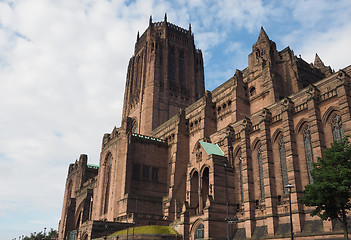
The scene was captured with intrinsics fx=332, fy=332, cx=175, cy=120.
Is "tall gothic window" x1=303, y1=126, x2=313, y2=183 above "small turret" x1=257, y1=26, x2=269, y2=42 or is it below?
below

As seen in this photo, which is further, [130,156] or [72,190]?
[72,190]

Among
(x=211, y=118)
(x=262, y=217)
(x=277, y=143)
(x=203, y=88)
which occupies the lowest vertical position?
(x=262, y=217)

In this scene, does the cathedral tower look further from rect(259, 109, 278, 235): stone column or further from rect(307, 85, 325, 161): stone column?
rect(307, 85, 325, 161): stone column

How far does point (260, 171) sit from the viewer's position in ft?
122

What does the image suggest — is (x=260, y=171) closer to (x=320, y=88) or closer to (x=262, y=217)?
(x=262, y=217)

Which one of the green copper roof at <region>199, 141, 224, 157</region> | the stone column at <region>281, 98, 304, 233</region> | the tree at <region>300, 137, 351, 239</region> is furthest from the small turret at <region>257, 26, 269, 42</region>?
the tree at <region>300, 137, 351, 239</region>

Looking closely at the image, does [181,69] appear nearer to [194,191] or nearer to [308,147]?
[194,191]

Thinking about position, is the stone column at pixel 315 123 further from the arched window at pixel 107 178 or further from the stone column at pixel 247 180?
the arched window at pixel 107 178

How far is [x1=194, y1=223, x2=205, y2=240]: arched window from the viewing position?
35513mm

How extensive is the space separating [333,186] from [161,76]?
2518 inches

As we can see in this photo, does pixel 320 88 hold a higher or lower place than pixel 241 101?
lower

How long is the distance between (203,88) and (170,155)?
34940mm

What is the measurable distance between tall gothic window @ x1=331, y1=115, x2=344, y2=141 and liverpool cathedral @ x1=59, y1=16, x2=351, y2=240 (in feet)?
0.30

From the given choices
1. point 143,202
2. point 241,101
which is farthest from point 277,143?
point 143,202
